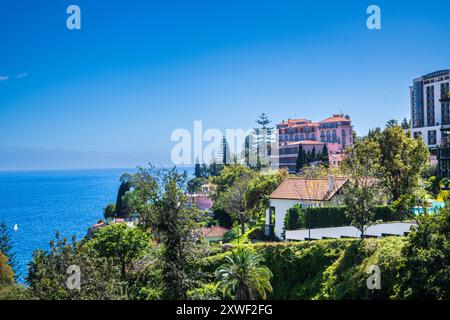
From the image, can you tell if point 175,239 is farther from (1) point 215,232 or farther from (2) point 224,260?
(1) point 215,232

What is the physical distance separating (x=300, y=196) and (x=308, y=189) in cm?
79

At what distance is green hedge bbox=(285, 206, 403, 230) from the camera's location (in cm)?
2814

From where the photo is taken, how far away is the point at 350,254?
18.7 meters

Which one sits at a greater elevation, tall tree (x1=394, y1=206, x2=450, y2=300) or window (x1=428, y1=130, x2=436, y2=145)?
window (x1=428, y1=130, x2=436, y2=145)

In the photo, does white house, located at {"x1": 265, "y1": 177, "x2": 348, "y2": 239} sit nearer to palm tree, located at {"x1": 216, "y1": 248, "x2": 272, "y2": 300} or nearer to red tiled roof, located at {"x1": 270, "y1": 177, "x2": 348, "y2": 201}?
red tiled roof, located at {"x1": 270, "y1": 177, "x2": 348, "y2": 201}

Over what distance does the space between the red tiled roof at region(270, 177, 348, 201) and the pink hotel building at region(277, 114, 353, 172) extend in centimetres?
5895

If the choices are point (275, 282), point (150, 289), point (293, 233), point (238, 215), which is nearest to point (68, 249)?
point (150, 289)

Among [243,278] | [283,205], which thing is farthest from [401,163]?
[243,278]

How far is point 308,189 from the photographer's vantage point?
31359 mm

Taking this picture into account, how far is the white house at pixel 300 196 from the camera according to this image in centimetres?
3034

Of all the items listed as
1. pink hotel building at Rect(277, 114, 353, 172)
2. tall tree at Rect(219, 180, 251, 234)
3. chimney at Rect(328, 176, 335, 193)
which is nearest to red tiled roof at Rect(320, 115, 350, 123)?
pink hotel building at Rect(277, 114, 353, 172)

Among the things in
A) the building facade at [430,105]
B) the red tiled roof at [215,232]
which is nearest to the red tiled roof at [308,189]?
the red tiled roof at [215,232]

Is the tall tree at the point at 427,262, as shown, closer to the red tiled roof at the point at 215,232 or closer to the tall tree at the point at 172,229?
the tall tree at the point at 172,229
